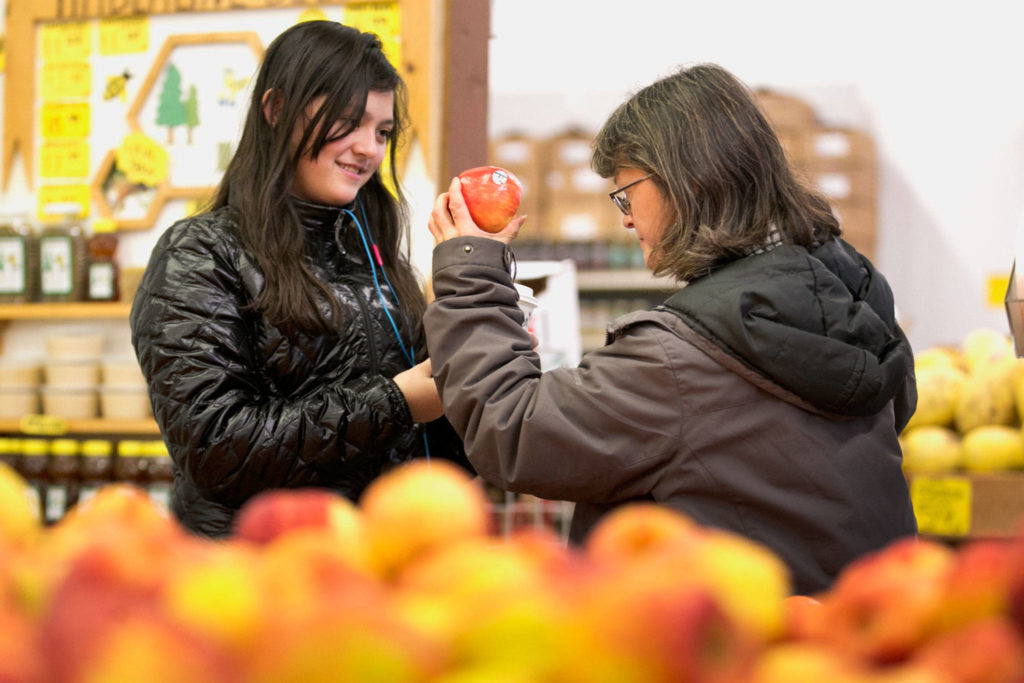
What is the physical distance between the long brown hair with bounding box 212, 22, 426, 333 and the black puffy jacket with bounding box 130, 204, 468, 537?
0.03m

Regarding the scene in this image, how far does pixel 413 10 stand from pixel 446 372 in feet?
5.51

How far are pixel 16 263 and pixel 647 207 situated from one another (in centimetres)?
234

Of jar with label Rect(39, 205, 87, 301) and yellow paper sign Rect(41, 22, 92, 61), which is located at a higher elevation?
yellow paper sign Rect(41, 22, 92, 61)

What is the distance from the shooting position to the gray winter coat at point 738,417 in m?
1.17

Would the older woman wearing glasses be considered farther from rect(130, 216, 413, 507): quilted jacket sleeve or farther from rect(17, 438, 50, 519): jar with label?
rect(17, 438, 50, 519): jar with label

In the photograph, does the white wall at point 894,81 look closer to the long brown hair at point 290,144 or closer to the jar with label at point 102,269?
the jar with label at point 102,269

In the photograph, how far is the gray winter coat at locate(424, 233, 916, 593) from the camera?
1.17 meters

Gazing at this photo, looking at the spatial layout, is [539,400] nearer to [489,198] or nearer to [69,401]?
Answer: [489,198]

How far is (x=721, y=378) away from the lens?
117cm

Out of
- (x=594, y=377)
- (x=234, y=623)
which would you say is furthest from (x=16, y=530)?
(x=594, y=377)

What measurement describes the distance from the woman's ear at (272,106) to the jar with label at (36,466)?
174 centimetres

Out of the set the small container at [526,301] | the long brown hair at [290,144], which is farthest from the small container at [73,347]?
the small container at [526,301]

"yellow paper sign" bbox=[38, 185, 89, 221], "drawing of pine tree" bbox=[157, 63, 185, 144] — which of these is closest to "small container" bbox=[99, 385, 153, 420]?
"yellow paper sign" bbox=[38, 185, 89, 221]

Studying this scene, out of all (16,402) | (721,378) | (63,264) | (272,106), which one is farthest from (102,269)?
(721,378)
